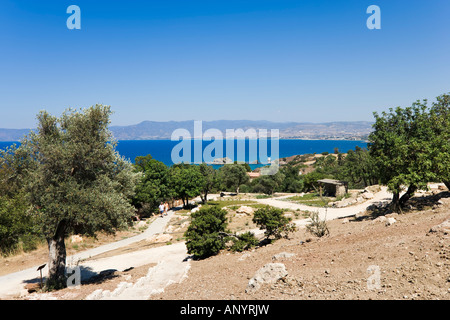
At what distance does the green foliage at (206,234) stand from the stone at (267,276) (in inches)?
334

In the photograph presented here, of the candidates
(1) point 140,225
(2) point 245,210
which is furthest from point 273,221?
(1) point 140,225

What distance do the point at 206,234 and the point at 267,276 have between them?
31.0 feet

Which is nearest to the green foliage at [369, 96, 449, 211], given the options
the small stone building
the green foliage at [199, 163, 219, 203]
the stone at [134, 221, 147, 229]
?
the small stone building

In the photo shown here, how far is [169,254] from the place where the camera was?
75.0ft

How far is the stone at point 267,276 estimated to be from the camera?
10875mm

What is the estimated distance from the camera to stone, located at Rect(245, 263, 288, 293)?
10875 millimetres

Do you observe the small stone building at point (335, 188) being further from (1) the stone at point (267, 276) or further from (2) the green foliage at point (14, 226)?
(2) the green foliage at point (14, 226)

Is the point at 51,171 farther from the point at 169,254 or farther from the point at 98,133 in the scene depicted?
the point at 169,254

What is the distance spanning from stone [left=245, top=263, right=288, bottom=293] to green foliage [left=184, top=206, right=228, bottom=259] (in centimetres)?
849

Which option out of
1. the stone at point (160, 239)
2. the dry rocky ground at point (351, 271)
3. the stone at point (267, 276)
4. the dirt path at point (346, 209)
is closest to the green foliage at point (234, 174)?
the dirt path at point (346, 209)

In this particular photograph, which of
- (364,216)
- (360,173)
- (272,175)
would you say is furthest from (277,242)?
(272,175)

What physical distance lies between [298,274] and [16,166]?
54.2ft

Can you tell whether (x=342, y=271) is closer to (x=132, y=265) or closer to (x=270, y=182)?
(x=132, y=265)

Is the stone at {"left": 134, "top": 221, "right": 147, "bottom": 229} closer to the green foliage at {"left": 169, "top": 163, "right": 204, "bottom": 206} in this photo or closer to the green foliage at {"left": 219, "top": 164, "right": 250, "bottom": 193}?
the green foliage at {"left": 169, "top": 163, "right": 204, "bottom": 206}
